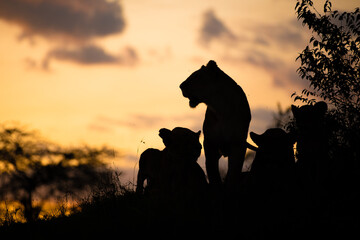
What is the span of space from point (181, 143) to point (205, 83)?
1.17m

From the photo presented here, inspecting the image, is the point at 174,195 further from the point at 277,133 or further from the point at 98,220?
the point at 277,133

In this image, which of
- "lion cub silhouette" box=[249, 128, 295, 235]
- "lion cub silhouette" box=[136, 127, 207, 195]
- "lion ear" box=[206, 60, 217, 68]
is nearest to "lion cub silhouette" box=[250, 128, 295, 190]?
"lion cub silhouette" box=[249, 128, 295, 235]

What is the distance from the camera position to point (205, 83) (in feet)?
29.1

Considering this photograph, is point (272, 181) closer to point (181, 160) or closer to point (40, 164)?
point (181, 160)

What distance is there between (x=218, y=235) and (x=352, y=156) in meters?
4.08

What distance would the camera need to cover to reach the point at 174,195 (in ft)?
27.1

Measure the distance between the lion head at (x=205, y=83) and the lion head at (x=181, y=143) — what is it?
86cm

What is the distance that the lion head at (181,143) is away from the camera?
9.41m

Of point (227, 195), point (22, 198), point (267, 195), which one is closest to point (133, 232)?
point (227, 195)

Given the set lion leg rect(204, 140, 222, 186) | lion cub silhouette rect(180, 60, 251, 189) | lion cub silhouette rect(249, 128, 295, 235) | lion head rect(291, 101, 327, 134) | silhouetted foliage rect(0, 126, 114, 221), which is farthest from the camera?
silhouetted foliage rect(0, 126, 114, 221)

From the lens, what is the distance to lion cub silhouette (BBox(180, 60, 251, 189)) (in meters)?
8.83

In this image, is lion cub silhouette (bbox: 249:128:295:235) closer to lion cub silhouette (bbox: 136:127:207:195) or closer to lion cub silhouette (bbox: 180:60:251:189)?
lion cub silhouette (bbox: 180:60:251:189)

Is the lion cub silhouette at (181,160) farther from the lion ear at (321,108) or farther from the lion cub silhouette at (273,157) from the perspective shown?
the lion ear at (321,108)

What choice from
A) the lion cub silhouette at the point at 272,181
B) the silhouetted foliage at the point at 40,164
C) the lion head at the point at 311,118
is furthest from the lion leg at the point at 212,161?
the silhouetted foliage at the point at 40,164
